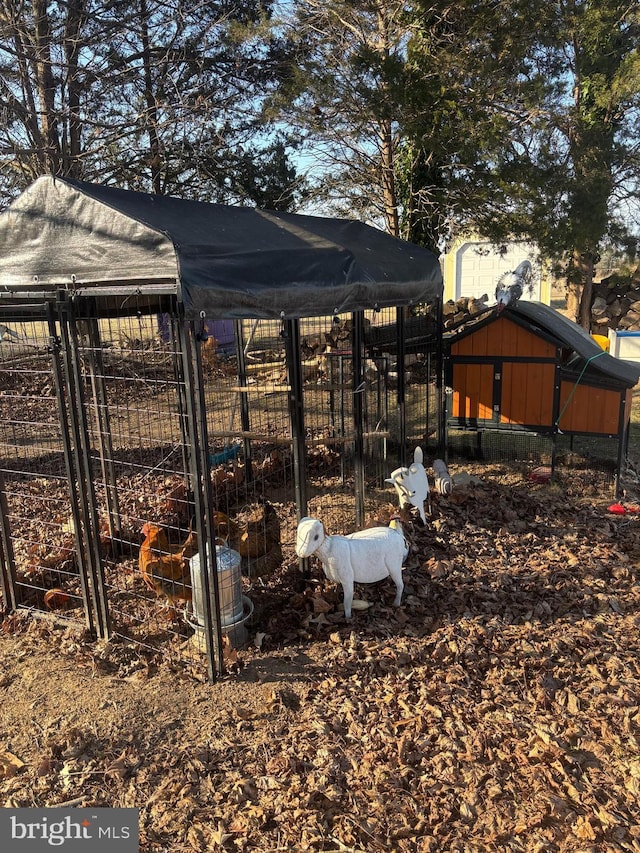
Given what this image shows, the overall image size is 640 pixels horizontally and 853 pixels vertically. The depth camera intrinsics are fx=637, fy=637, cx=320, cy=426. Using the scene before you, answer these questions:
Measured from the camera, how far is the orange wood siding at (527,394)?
8.25m

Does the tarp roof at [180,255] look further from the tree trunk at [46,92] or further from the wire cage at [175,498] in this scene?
the tree trunk at [46,92]

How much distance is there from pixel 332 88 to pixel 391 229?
2930 millimetres

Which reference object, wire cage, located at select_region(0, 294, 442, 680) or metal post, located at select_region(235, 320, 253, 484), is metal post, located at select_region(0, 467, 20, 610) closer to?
wire cage, located at select_region(0, 294, 442, 680)

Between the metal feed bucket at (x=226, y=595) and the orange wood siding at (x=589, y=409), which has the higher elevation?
the orange wood siding at (x=589, y=409)

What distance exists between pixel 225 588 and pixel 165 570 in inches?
21.1

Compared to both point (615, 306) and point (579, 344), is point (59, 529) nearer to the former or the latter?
point (579, 344)

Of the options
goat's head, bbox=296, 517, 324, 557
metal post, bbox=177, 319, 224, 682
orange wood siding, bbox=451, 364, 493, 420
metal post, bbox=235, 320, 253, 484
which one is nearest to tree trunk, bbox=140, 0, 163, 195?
metal post, bbox=235, 320, 253, 484

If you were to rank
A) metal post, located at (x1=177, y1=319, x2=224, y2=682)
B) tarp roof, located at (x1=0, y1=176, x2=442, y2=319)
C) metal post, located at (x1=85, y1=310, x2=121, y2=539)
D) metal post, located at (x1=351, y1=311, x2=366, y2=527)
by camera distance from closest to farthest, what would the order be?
metal post, located at (x1=177, y1=319, x2=224, y2=682), tarp roof, located at (x1=0, y1=176, x2=442, y2=319), metal post, located at (x1=85, y1=310, x2=121, y2=539), metal post, located at (x1=351, y1=311, x2=366, y2=527)

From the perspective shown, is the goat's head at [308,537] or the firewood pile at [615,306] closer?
the goat's head at [308,537]

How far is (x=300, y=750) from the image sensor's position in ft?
12.3

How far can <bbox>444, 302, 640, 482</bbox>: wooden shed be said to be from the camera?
7953mm

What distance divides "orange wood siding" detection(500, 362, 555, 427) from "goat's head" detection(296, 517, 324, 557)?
182 inches

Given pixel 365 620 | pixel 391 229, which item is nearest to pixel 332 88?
pixel 391 229

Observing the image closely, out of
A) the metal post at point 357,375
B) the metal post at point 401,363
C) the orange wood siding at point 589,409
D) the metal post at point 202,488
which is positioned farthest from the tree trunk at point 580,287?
the metal post at point 202,488
